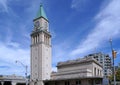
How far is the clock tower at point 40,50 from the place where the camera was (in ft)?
236

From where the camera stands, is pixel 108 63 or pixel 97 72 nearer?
pixel 97 72

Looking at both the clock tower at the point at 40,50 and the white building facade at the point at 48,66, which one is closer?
the white building facade at the point at 48,66

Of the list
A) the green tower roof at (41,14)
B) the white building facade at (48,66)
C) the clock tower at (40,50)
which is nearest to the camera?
the white building facade at (48,66)

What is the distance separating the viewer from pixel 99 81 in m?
58.8

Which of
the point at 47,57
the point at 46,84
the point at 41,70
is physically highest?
the point at 47,57

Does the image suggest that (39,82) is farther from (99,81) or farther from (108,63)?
(108,63)

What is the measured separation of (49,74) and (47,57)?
21.1 ft

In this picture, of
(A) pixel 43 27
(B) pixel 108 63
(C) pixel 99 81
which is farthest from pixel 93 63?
(B) pixel 108 63

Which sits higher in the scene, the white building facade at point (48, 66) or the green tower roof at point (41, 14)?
the green tower roof at point (41, 14)

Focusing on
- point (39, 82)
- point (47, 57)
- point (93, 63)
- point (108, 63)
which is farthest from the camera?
point (108, 63)

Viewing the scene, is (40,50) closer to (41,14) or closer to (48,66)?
(48,66)

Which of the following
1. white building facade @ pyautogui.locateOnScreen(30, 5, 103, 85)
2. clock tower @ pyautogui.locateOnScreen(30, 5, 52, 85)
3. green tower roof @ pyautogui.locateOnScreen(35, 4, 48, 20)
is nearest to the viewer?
white building facade @ pyautogui.locateOnScreen(30, 5, 103, 85)

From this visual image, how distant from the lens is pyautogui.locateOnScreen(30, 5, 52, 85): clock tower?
71.8 m

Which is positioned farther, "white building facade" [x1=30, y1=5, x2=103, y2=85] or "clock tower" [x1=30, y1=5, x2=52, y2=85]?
"clock tower" [x1=30, y1=5, x2=52, y2=85]
